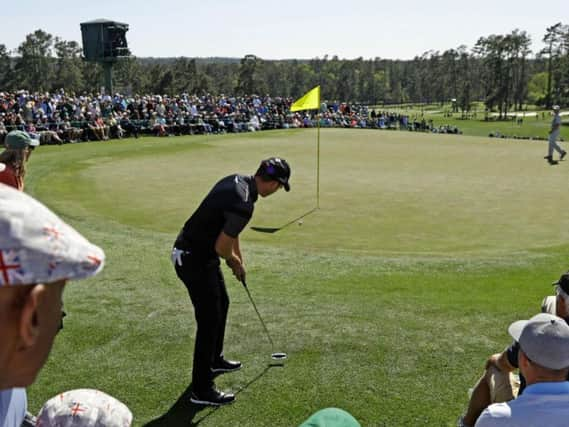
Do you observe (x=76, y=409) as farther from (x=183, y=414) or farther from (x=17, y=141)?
(x=17, y=141)

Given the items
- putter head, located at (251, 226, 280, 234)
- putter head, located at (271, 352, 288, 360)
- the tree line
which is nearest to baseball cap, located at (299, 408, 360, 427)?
putter head, located at (271, 352, 288, 360)

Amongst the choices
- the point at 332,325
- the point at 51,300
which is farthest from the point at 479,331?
the point at 51,300

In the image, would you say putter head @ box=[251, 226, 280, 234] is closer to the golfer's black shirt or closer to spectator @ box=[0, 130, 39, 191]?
spectator @ box=[0, 130, 39, 191]

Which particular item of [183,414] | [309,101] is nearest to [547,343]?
[183,414]

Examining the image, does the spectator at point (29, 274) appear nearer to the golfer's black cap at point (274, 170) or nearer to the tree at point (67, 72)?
the golfer's black cap at point (274, 170)

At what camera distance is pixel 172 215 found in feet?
43.2

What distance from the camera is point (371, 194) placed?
15750 mm

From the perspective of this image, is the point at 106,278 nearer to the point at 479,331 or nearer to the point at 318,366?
the point at 318,366

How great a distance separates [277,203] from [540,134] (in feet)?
194

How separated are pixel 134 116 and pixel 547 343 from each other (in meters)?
33.3

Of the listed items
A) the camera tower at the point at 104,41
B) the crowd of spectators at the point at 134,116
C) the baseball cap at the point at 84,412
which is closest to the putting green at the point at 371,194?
the crowd of spectators at the point at 134,116

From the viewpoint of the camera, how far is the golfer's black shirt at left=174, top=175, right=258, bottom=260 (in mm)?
4957

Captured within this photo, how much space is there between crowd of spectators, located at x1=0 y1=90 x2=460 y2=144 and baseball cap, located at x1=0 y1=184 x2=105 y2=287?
27.0m

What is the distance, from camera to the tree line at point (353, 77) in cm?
10712
